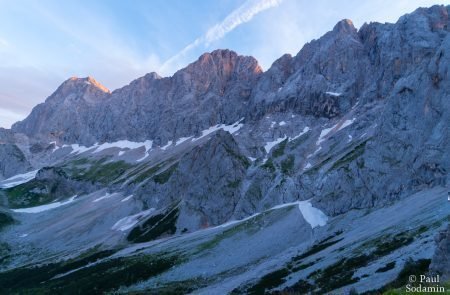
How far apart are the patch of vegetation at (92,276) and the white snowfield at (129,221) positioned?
94.8ft

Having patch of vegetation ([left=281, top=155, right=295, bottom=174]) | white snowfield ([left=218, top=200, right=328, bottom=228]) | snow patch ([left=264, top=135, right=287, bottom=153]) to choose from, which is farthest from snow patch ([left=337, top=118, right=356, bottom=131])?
white snowfield ([left=218, top=200, right=328, bottom=228])

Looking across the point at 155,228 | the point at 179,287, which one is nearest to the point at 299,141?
the point at 155,228

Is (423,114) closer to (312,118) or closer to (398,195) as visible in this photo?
(398,195)

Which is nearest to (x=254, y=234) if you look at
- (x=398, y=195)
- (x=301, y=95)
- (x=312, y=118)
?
(x=398, y=195)

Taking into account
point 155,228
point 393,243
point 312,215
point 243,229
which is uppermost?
point 155,228

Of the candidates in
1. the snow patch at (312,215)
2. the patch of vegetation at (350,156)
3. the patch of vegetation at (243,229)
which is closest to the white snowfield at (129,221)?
the patch of vegetation at (243,229)

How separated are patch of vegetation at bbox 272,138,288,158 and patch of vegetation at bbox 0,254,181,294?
6738cm

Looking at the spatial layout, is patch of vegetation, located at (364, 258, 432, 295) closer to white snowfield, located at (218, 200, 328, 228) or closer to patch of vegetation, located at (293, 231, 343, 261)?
patch of vegetation, located at (293, 231, 343, 261)

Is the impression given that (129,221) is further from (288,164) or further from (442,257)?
(442,257)

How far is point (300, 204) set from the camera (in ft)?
346

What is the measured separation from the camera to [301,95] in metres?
188

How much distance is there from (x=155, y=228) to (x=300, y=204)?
1926 inches

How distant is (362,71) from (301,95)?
27.5 metres

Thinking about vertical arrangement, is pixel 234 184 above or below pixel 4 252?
below
